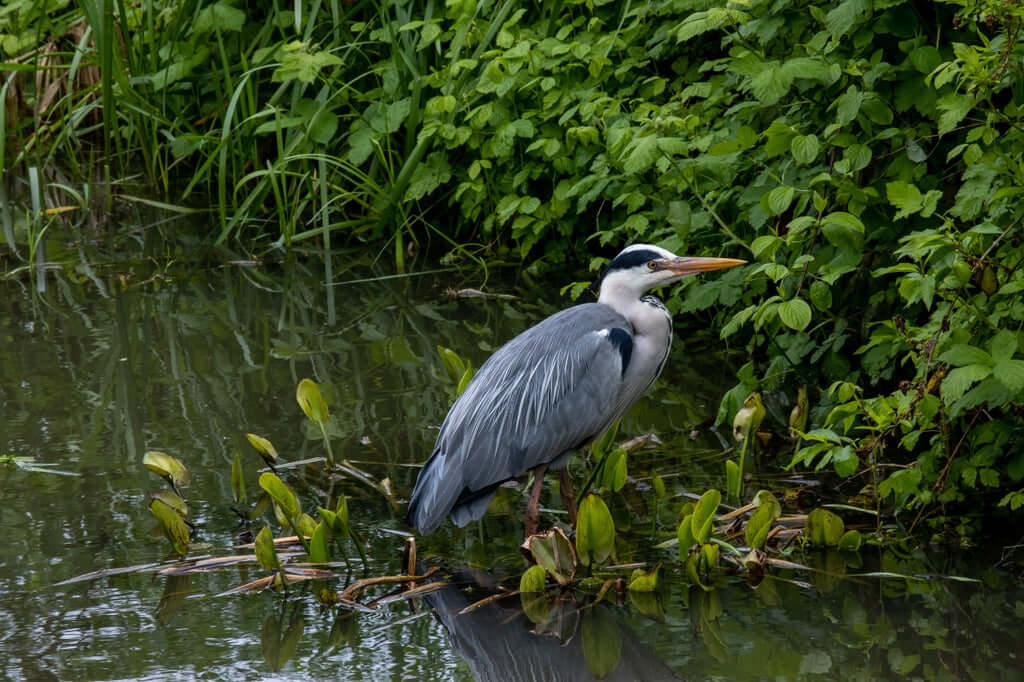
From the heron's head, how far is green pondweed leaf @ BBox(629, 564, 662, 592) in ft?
3.37

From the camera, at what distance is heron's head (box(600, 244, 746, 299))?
14.9ft

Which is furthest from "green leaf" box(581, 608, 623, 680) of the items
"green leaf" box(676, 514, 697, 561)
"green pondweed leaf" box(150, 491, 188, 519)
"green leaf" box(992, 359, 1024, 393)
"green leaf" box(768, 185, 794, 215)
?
"green leaf" box(768, 185, 794, 215)

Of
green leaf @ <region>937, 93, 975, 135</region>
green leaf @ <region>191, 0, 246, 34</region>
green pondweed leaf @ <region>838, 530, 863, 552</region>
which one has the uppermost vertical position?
green leaf @ <region>191, 0, 246, 34</region>

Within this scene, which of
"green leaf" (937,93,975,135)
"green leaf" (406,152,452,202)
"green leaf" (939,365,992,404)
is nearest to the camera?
"green leaf" (939,365,992,404)

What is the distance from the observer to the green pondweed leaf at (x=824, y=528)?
13.8 feet

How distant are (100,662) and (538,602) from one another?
48.7 inches

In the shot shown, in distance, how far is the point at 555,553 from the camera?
3.98m

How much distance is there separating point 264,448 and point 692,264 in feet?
5.34

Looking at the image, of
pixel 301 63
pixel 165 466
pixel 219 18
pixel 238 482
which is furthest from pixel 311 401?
pixel 219 18

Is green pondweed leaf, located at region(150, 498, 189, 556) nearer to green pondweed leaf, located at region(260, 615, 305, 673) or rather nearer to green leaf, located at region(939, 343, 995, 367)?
green pondweed leaf, located at region(260, 615, 305, 673)

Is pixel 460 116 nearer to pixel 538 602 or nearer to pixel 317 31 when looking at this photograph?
pixel 317 31

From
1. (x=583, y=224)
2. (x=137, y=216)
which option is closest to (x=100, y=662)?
(x=583, y=224)

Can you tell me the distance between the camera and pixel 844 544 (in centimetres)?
425

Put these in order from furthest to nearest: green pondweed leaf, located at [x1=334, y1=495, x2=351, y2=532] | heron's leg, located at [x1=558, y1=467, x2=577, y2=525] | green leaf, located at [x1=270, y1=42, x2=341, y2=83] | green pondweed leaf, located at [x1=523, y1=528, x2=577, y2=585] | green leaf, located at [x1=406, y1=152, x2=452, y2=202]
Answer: green leaf, located at [x1=270, y1=42, x2=341, y2=83]
green leaf, located at [x1=406, y1=152, x2=452, y2=202]
heron's leg, located at [x1=558, y1=467, x2=577, y2=525]
green pondweed leaf, located at [x1=334, y1=495, x2=351, y2=532]
green pondweed leaf, located at [x1=523, y1=528, x2=577, y2=585]
